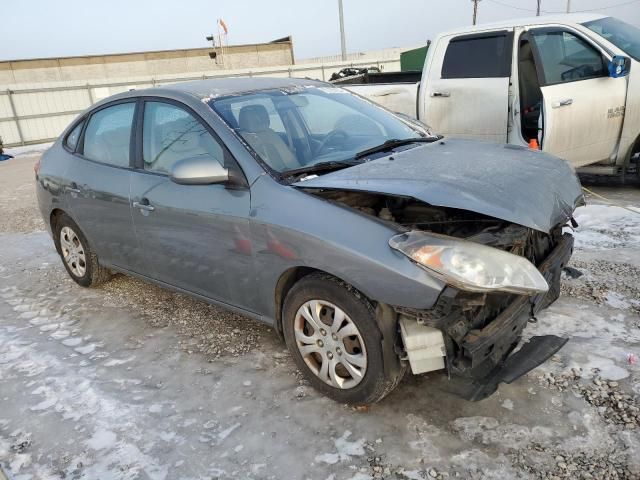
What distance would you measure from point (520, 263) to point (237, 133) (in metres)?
1.77

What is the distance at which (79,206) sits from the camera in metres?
4.33

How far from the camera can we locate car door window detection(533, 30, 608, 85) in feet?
19.5

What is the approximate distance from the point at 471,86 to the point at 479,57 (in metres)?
0.39

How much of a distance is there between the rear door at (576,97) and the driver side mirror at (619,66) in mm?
161

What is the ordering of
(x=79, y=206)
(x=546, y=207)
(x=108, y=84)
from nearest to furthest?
(x=546, y=207), (x=79, y=206), (x=108, y=84)

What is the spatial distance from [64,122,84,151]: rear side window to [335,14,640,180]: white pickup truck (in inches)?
166

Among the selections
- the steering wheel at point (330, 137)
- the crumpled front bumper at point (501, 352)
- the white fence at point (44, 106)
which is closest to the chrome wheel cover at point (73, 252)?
the steering wheel at point (330, 137)

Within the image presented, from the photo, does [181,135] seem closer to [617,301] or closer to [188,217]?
[188,217]

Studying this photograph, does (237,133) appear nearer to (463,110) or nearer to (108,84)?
(463,110)

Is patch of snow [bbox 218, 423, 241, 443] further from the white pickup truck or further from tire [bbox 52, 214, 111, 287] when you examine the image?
the white pickup truck

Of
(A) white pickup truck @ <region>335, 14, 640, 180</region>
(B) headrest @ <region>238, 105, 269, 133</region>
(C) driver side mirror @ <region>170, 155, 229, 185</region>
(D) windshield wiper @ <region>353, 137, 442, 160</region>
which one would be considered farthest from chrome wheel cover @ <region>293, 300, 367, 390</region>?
(A) white pickup truck @ <region>335, 14, 640, 180</region>

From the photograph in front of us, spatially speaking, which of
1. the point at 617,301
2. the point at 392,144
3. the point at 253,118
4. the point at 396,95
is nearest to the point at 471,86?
the point at 396,95

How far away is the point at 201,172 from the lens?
295 cm

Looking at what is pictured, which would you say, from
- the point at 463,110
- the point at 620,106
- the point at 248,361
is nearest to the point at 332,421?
the point at 248,361
